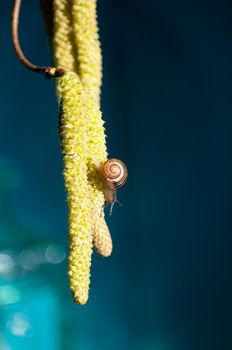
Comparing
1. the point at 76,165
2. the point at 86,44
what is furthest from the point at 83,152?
the point at 86,44

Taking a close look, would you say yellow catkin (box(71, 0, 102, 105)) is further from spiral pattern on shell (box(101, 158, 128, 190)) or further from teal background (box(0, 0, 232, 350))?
teal background (box(0, 0, 232, 350))

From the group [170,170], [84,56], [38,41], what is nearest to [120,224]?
[170,170]

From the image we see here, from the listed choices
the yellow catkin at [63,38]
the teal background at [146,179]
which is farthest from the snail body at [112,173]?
the teal background at [146,179]

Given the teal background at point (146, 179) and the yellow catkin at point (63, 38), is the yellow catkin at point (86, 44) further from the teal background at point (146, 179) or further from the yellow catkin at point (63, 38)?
the teal background at point (146, 179)

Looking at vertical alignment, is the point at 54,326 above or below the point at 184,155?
below

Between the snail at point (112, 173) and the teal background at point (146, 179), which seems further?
the teal background at point (146, 179)

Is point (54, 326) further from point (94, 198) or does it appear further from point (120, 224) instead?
point (94, 198)

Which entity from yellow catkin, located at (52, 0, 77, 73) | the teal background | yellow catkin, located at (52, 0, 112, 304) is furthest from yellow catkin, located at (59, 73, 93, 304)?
the teal background
